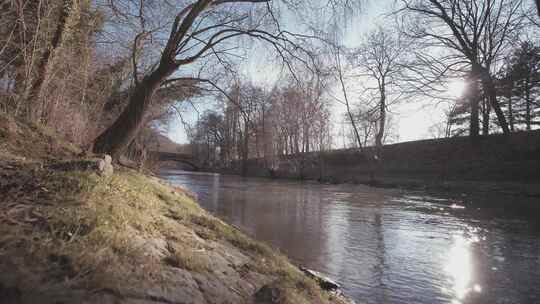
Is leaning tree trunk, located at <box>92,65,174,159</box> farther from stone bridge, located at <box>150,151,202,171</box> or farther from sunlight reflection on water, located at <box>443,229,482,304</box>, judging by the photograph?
stone bridge, located at <box>150,151,202,171</box>

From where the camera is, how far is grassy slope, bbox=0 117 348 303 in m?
1.64

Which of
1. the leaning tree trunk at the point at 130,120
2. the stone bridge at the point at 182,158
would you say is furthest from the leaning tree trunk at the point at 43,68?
the stone bridge at the point at 182,158

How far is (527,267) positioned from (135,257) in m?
6.47

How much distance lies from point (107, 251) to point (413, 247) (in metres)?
6.28

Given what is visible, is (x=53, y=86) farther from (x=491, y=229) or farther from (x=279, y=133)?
(x=279, y=133)

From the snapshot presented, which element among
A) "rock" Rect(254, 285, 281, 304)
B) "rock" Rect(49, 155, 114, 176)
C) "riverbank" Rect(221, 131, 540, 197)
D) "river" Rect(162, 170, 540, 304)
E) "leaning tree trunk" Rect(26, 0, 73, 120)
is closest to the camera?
"rock" Rect(254, 285, 281, 304)

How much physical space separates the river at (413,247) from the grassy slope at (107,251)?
1902 mm

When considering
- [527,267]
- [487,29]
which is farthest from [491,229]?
[487,29]

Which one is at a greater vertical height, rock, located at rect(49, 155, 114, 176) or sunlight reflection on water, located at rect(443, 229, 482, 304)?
rock, located at rect(49, 155, 114, 176)

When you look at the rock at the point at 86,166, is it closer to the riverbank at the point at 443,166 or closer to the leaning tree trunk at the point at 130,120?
the leaning tree trunk at the point at 130,120

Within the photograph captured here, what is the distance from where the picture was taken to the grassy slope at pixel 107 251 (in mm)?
1637

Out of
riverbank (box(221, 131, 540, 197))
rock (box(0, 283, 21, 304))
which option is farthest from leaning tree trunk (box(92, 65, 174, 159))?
riverbank (box(221, 131, 540, 197))

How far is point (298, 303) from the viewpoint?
235cm

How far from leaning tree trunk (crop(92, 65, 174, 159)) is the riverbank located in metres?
13.2
